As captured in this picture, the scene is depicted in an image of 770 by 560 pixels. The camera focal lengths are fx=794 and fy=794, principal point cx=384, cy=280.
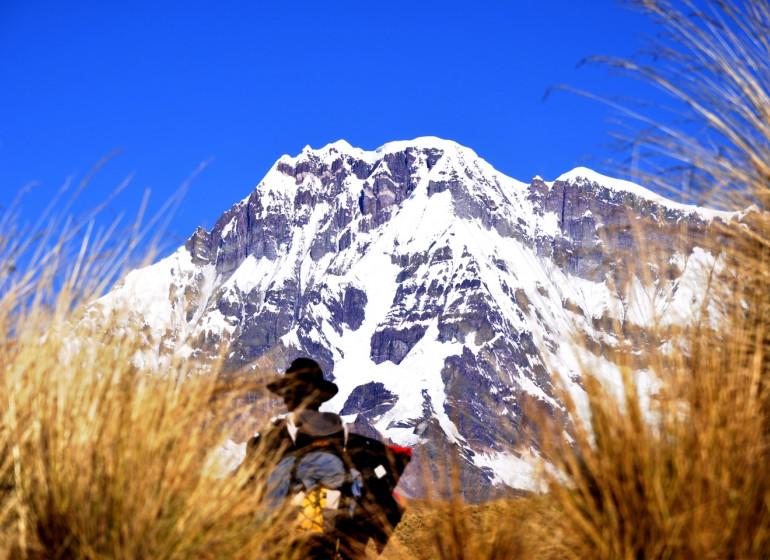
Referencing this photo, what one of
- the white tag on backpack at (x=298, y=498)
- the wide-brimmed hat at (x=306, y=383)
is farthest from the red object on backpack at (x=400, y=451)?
the white tag on backpack at (x=298, y=498)

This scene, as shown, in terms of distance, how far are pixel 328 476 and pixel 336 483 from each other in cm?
6

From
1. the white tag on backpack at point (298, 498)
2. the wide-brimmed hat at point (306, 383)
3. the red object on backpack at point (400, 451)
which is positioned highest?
the wide-brimmed hat at point (306, 383)

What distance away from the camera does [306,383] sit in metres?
3.79

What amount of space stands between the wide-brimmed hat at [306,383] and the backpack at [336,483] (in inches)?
4.7

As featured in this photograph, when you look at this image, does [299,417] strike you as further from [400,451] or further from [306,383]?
[400,451]

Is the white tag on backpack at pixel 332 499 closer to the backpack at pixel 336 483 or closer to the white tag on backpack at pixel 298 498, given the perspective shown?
the backpack at pixel 336 483

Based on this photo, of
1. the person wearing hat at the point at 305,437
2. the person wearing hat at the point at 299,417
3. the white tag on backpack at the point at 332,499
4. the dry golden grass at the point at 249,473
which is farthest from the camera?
the person wearing hat at the point at 299,417

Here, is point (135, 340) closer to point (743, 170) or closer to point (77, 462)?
point (77, 462)

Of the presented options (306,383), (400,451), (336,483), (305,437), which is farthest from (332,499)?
(306,383)

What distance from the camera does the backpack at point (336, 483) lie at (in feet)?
10.8

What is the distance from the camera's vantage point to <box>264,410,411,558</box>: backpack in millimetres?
3291

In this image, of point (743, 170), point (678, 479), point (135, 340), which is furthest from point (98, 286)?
point (743, 170)

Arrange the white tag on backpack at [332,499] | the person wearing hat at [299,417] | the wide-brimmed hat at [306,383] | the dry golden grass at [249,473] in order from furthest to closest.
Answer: the wide-brimmed hat at [306,383]
the person wearing hat at [299,417]
the white tag on backpack at [332,499]
the dry golden grass at [249,473]

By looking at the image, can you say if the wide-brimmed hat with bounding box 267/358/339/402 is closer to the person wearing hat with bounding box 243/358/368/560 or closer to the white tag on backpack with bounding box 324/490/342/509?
the person wearing hat with bounding box 243/358/368/560
